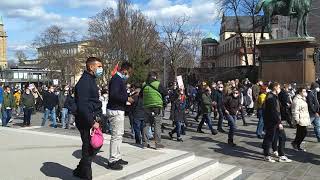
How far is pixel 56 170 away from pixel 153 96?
12.2 ft

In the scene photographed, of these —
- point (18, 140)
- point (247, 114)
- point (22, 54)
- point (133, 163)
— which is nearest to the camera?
point (133, 163)

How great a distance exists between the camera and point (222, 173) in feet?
30.9

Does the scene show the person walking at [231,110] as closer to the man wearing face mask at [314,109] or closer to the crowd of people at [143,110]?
the crowd of people at [143,110]

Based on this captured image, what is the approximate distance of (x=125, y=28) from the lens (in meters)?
45.8

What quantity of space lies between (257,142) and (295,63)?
10.1 metres

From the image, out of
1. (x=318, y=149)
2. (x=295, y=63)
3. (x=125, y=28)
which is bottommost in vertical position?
(x=318, y=149)

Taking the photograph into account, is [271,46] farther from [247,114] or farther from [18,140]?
[18,140]

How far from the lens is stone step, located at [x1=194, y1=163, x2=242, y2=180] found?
9.09 meters

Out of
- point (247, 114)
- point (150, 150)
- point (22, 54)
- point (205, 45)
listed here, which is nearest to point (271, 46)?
point (247, 114)

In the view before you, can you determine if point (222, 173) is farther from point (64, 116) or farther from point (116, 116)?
point (64, 116)

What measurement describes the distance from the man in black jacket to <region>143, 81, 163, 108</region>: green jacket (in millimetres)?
3813

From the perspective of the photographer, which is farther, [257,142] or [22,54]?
[22,54]

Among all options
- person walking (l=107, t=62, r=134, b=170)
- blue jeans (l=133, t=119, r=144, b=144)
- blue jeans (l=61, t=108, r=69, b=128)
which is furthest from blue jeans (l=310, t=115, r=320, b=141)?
blue jeans (l=61, t=108, r=69, b=128)

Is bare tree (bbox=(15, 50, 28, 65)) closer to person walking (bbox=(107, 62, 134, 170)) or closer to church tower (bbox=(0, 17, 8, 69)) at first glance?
church tower (bbox=(0, 17, 8, 69))
